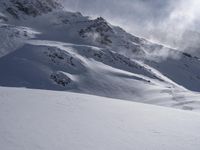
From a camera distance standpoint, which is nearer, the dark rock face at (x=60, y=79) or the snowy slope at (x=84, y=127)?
the snowy slope at (x=84, y=127)

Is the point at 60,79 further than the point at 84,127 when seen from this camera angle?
Yes

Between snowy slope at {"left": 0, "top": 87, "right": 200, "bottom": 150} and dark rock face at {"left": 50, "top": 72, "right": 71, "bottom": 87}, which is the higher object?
dark rock face at {"left": 50, "top": 72, "right": 71, "bottom": 87}

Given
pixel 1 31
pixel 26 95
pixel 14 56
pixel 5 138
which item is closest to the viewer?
pixel 5 138

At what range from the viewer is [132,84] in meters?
118

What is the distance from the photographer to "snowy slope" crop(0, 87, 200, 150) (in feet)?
46.0

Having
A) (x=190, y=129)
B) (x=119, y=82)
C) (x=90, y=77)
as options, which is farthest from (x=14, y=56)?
(x=190, y=129)

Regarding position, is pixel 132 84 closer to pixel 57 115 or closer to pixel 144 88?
pixel 144 88

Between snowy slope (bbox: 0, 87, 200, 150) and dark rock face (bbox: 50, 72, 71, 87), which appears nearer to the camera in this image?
snowy slope (bbox: 0, 87, 200, 150)

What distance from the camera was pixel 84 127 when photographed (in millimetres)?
17156

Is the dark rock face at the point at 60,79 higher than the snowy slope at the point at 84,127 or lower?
higher

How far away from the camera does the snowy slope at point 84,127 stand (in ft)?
46.0

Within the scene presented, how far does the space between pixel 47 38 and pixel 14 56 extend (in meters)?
51.6

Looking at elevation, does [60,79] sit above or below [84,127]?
above

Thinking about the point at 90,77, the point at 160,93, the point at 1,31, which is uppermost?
the point at 1,31
